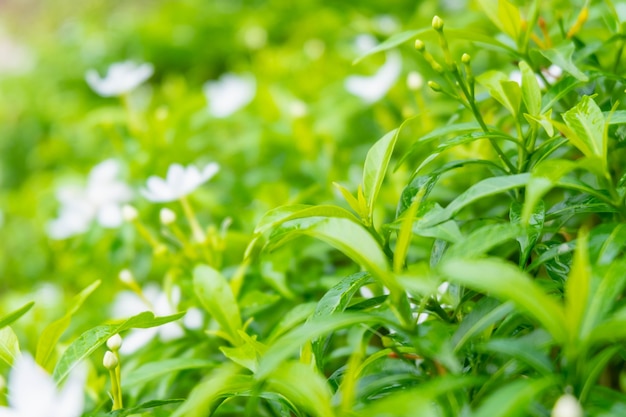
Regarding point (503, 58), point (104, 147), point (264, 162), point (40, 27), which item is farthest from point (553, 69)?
point (40, 27)

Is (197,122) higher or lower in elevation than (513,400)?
higher

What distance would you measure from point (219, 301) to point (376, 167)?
299 millimetres

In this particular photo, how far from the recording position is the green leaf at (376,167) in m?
0.78

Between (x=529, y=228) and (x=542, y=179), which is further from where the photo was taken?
(x=529, y=228)

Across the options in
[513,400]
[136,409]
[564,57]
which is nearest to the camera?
[513,400]

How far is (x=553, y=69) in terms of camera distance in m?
1.12

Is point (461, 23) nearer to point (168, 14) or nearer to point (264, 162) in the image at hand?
point (264, 162)

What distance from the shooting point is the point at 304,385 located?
601mm

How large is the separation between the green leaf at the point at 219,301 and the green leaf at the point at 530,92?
0.45 meters

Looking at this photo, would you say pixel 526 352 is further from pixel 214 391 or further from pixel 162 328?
pixel 162 328

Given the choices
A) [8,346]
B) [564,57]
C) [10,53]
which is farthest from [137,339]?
[10,53]

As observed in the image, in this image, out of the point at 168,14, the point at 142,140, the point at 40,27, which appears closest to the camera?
the point at 142,140

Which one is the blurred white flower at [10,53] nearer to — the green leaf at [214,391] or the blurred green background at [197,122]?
the blurred green background at [197,122]

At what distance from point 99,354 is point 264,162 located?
61 centimetres
